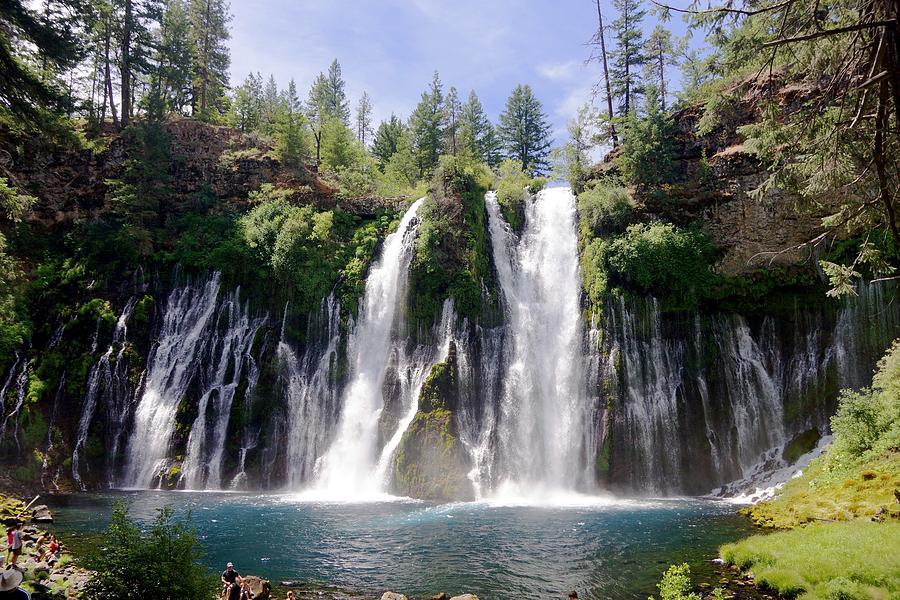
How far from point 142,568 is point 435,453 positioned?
665 inches

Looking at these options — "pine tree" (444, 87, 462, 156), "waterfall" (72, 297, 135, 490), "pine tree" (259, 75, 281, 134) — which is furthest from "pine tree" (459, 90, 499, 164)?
"waterfall" (72, 297, 135, 490)

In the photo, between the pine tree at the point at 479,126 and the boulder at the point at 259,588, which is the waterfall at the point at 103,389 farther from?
the pine tree at the point at 479,126

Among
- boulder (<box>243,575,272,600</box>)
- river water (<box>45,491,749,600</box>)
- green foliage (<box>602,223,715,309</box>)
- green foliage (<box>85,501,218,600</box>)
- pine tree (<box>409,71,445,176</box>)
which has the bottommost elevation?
river water (<box>45,491,749,600</box>)

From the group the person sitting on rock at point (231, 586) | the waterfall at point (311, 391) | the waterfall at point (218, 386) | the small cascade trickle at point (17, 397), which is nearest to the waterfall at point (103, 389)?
the small cascade trickle at point (17, 397)

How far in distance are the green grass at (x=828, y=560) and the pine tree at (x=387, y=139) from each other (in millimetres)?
48827

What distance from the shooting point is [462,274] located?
28719 mm

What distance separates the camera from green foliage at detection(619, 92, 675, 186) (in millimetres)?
29656

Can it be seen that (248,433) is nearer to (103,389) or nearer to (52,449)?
(103,389)

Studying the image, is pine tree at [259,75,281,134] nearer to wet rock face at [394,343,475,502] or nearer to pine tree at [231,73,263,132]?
pine tree at [231,73,263,132]

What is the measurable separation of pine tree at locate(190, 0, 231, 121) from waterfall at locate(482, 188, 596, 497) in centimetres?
3203

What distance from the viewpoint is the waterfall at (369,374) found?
25.4 meters

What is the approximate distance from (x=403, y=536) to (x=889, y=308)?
79.3 ft

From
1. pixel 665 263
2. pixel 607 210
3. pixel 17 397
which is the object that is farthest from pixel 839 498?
pixel 17 397

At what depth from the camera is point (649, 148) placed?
97.8 feet
